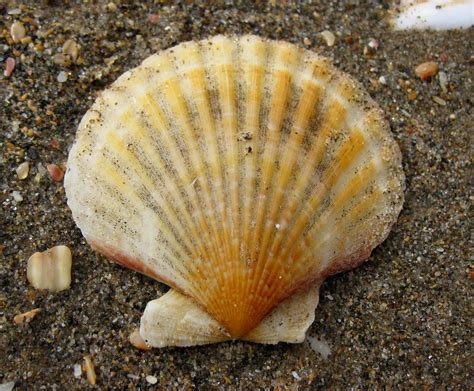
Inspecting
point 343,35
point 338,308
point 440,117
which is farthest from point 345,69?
point 338,308

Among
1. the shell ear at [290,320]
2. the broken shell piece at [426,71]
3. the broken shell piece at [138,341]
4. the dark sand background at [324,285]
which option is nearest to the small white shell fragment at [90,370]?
the dark sand background at [324,285]

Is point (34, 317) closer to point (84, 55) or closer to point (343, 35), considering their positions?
point (84, 55)

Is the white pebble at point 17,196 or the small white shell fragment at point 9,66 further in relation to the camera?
the small white shell fragment at point 9,66

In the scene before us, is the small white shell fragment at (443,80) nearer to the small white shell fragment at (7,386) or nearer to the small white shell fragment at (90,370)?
the small white shell fragment at (90,370)

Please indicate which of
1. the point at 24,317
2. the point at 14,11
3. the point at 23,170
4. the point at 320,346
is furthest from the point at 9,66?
the point at 320,346

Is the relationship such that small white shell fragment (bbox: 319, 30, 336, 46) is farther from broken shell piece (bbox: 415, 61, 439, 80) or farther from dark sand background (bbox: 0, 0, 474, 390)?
broken shell piece (bbox: 415, 61, 439, 80)
